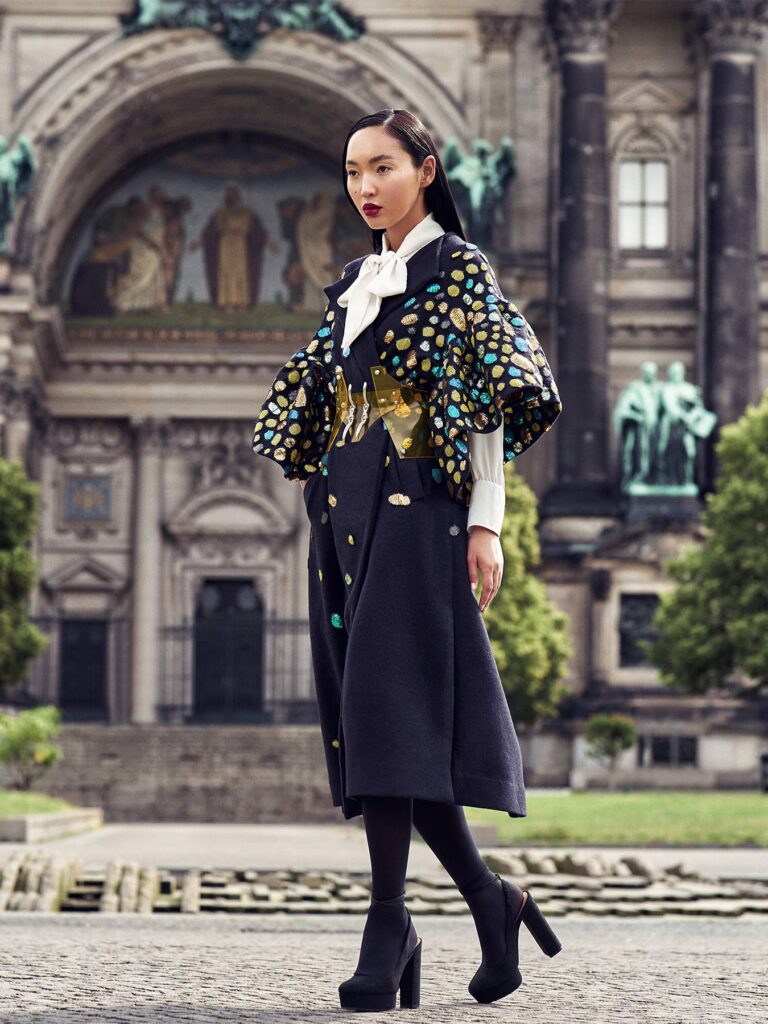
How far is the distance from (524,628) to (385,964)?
33.0 metres

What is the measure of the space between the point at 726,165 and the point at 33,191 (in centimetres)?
1478

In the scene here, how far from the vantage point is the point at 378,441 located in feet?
19.3

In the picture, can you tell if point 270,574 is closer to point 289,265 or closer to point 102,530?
point 102,530

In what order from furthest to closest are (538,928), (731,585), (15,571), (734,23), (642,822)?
1. (734,23)
2. (15,571)
3. (731,585)
4. (642,822)
5. (538,928)

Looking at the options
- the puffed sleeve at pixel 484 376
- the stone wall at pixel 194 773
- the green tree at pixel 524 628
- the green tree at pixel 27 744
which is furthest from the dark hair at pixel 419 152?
the green tree at pixel 524 628

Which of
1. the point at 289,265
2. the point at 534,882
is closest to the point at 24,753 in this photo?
the point at 534,882

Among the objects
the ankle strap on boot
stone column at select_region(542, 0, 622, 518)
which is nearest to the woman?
the ankle strap on boot

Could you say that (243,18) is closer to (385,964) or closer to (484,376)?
(484,376)

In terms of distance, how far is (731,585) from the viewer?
36000 mm

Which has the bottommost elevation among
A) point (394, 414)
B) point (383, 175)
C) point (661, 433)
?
point (394, 414)

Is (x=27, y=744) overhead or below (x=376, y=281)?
below

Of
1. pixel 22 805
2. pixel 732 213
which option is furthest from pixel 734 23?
pixel 22 805

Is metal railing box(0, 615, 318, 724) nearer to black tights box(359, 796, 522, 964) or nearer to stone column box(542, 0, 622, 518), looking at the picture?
stone column box(542, 0, 622, 518)

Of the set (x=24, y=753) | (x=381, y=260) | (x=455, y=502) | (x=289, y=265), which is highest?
(x=289, y=265)
